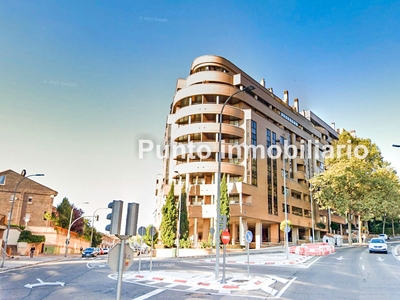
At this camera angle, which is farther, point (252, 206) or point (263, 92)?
point (263, 92)

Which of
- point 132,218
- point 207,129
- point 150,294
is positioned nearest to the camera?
point 132,218

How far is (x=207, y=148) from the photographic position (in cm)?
4666

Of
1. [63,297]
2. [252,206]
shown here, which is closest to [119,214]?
[63,297]

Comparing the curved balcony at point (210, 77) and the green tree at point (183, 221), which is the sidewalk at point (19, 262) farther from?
the curved balcony at point (210, 77)

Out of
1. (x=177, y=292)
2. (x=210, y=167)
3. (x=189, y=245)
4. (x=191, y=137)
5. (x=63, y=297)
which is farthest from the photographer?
(x=191, y=137)

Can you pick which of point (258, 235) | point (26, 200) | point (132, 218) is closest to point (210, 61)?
point (258, 235)

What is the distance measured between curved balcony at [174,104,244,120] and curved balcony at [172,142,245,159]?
4763 millimetres

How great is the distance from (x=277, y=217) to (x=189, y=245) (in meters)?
19.3

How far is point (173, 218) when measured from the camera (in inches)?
1636

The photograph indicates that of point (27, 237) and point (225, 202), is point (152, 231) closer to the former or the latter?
point (225, 202)

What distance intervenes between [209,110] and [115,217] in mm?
42160

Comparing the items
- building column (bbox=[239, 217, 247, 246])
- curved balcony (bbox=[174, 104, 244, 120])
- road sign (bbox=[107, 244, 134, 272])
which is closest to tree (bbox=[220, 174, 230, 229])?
building column (bbox=[239, 217, 247, 246])

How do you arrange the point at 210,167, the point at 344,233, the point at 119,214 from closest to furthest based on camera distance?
the point at 119,214 < the point at 210,167 < the point at 344,233

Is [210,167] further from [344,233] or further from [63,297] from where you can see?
[344,233]
